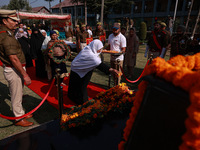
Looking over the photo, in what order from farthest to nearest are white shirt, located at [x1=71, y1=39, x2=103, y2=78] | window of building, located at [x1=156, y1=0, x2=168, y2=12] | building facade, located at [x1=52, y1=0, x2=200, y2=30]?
window of building, located at [x1=156, y1=0, x2=168, y2=12]
building facade, located at [x1=52, y1=0, x2=200, y2=30]
white shirt, located at [x1=71, y1=39, x2=103, y2=78]

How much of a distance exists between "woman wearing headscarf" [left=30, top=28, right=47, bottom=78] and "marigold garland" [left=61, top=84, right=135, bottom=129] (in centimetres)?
349

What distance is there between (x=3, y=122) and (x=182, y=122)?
3.63 m

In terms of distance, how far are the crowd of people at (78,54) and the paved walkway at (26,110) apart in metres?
0.18

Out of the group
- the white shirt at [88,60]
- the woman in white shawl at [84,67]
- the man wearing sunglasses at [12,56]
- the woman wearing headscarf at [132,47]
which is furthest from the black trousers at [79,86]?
the woman wearing headscarf at [132,47]

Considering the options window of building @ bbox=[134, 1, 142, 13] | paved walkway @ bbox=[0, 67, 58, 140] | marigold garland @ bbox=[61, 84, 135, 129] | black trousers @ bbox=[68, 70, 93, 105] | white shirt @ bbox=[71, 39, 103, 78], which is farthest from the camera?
window of building @ bbox=[134, 1, 142, 13]

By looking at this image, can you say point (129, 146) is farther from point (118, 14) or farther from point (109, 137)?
point (118, 14)

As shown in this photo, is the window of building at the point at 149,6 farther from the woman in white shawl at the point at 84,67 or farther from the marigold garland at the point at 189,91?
the marigold garland at the point at 189,91

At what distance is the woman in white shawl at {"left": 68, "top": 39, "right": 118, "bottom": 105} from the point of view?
10.6 ft

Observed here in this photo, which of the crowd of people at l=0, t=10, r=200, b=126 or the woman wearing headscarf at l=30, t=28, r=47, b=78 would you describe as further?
the woman wearing headscarf at l=30, t=28, r=47, b=78

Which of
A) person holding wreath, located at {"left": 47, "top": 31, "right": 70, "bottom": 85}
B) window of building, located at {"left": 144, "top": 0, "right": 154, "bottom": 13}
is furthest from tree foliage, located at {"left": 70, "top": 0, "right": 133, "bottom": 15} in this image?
person holding wreath, located at {"left": 47, "top": 31, "right": 70, "bottom": 85}

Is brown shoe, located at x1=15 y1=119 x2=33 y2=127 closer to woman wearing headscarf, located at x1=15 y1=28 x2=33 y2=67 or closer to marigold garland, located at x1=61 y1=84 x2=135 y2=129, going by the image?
marigold garland, located at x1=61 y1=84 x2=135 y2=129

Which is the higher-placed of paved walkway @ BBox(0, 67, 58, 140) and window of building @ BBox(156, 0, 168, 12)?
window of building @ BBox(156, 0, 168, 12)

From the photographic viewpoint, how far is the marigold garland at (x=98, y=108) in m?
2.38

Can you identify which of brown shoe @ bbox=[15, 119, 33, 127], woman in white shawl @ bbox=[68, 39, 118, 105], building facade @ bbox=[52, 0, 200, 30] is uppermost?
building facade @ bbox=[52, 0, 200, 30]
